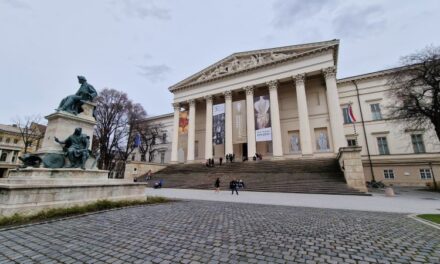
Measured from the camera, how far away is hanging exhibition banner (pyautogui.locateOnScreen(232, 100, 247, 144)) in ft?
89.7

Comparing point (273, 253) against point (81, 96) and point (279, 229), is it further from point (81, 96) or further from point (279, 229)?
point (81, 96)

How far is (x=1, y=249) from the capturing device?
3201 millimetres

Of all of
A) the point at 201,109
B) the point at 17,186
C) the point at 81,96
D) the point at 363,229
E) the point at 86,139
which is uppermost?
the point at 201,109

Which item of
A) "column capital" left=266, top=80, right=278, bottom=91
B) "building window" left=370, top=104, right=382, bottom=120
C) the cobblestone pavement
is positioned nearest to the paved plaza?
the cobblestone pavement

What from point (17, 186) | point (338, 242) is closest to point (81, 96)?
point (17, 186)

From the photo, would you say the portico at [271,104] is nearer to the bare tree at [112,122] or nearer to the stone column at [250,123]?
the stone column at [250,123]

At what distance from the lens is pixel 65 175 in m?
6.95

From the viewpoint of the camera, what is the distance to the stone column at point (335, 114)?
21.7m

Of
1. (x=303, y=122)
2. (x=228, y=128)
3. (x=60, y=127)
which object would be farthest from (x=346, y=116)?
(x=60, y=127)

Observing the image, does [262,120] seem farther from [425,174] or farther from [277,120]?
[425,174]

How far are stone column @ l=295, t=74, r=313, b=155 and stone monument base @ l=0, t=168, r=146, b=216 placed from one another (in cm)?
1940

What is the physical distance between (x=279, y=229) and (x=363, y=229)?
200 centimetres

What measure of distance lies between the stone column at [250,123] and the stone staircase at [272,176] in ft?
8.64

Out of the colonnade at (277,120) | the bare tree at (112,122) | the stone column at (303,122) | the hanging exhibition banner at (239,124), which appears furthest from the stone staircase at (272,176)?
the bare tree at (112,122)
